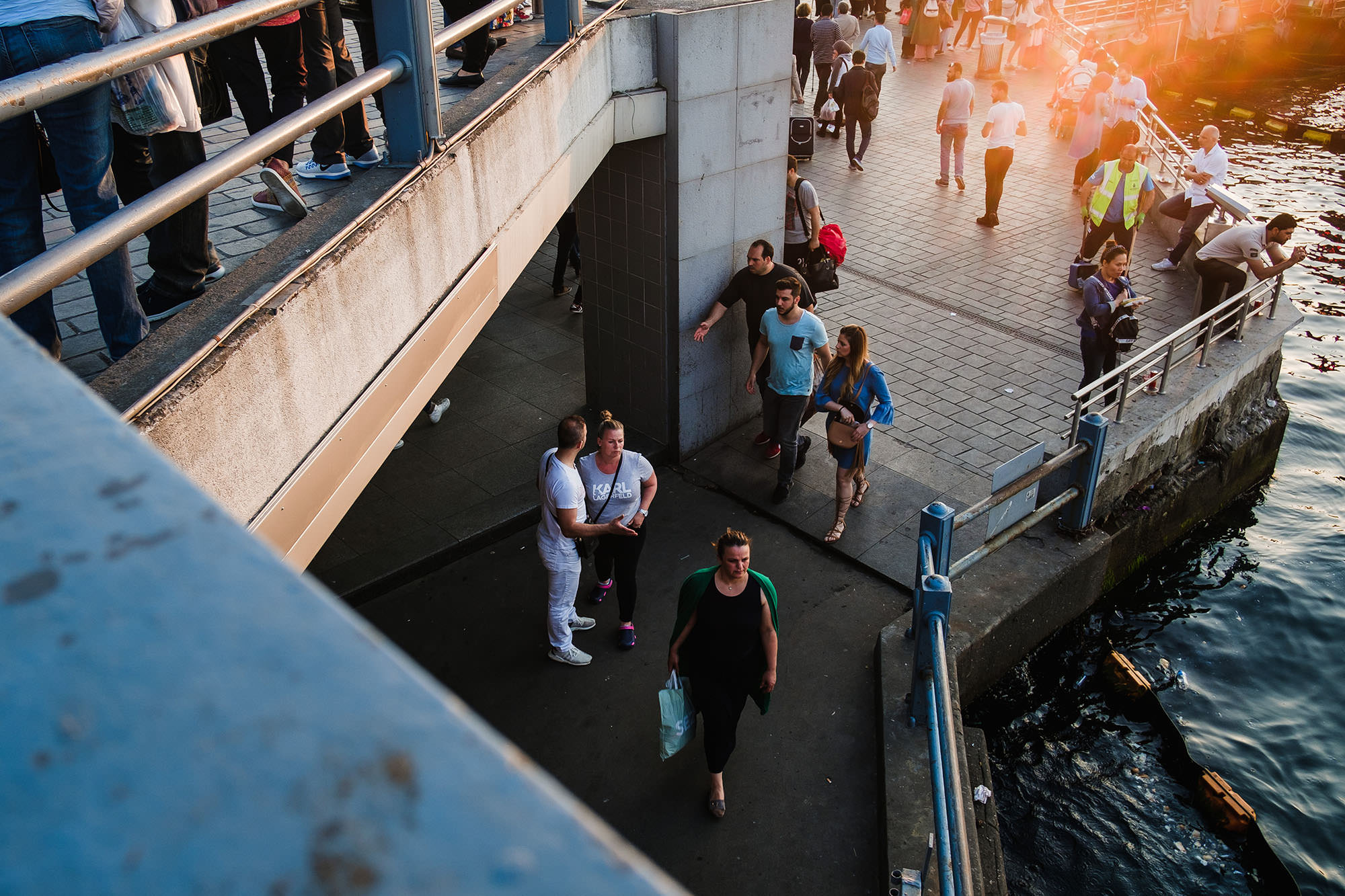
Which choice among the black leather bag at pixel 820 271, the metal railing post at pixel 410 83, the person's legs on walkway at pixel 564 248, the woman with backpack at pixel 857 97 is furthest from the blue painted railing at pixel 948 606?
the woman with backpack at pixel 857 97

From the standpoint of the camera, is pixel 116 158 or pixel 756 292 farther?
pixel 756 292

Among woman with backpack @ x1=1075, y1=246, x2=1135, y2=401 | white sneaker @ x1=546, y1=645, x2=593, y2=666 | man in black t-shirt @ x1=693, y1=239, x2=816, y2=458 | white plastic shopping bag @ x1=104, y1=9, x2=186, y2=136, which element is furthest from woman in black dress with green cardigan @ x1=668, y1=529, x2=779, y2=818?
woman with backpack @ x1=1075, y1=246, x2=1135, y2=401

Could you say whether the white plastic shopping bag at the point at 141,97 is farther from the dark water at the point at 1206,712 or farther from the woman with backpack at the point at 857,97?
the woman with backpack at the point at 857,97

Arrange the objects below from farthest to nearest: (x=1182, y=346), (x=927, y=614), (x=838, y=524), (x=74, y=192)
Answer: (x=1182, y=346)
(x=838, y=524)
(x=927, y=614)
(x=74, y=192)

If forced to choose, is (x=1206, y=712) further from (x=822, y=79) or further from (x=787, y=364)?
(x=822, y=79)

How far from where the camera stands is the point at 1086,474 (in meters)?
7.78

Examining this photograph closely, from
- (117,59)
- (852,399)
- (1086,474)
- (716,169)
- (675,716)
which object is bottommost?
(675,716)

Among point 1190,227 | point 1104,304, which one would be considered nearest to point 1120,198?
point 1190,227

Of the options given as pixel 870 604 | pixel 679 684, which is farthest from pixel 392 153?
pixel 870 604

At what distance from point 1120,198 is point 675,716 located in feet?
29.8

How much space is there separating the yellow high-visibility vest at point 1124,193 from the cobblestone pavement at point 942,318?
41.3 inches

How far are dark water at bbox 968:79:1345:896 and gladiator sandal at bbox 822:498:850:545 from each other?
1656 mm

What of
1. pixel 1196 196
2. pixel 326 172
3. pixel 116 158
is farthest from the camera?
pixel 1196 196

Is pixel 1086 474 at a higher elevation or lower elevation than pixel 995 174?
lower
